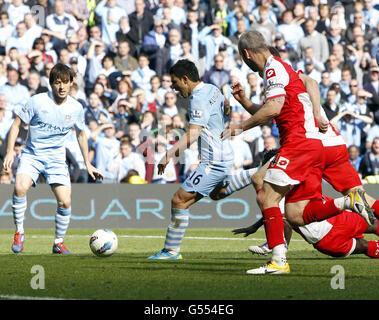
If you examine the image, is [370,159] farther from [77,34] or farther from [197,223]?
[77,34]

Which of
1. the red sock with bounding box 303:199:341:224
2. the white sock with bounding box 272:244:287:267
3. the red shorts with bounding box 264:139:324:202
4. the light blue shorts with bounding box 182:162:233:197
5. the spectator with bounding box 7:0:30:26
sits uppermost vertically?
the spectator with bounding box 7:0:30:26

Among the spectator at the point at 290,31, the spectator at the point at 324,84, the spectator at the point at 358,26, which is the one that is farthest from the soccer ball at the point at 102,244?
the spectator at the point at 358,26

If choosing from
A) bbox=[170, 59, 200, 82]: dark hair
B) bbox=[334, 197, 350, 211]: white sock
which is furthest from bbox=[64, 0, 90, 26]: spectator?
bbox=[334, 197, 350, 211]: white sock

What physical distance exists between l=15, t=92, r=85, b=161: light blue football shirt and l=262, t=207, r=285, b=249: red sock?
4.14 meters

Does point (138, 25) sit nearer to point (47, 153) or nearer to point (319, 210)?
point (47, 153)

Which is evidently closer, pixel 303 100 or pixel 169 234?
pixel 303 100

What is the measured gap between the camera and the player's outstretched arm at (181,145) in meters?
9.10

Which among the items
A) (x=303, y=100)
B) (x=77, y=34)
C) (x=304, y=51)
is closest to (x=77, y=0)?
(x=77, y=34)

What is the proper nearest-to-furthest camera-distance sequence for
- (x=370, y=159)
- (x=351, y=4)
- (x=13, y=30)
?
(x=370, y=159), (x=13, y=30), (x=351, y=4)

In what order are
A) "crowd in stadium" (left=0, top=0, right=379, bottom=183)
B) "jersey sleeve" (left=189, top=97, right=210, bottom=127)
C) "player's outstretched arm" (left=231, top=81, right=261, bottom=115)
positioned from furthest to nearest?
"crowd in stadium" (left=0, top=0, right=379, bottom=183), "jersey sleeve" (left=189, top=97, right=210, bottom=127), "player's outstretched arm" (left=231, top=81, right=261, bottom=115)

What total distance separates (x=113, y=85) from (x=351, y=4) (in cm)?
721

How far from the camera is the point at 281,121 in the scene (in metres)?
8.34

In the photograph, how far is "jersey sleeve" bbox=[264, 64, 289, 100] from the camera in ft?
26.3

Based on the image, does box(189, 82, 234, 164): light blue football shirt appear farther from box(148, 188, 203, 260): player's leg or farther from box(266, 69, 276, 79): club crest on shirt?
box(266, 69, 276, 79): club crest on shirt
